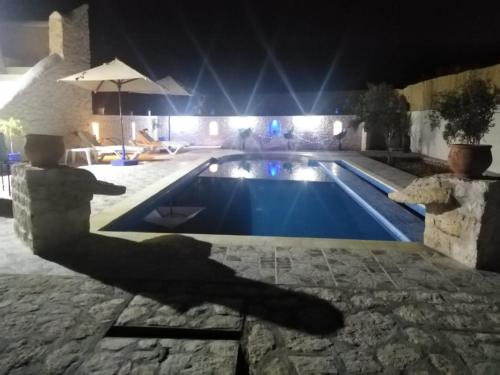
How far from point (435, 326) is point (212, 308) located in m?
1.56

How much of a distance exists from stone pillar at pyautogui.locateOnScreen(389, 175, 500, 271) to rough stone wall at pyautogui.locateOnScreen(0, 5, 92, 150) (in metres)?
10.4

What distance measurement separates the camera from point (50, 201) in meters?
3.76

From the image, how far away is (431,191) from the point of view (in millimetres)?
3836

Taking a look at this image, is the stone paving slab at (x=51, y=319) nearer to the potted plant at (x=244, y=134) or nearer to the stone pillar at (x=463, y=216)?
the stone pillar at (x=463, y=216)

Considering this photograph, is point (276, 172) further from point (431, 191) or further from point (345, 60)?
point (345, 60)

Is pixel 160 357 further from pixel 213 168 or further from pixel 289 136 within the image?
pixel 289 136

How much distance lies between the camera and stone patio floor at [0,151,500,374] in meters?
2.14

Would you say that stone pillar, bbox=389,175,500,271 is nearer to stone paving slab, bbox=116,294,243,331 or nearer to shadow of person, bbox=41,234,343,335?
shadow of person, bbox=41,234,343,335

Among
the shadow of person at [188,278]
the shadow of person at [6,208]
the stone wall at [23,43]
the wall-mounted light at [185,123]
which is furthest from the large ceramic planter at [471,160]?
the stone wall at [23,43]

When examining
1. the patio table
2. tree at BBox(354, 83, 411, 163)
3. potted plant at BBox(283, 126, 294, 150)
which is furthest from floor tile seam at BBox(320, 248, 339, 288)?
potted plant at BBox(283, 126, 294, 150)

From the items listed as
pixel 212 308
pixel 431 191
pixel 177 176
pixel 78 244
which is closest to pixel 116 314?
pixel 212 308

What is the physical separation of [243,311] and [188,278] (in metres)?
0.73

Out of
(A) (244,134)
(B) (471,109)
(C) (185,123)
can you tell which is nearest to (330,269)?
(B) (471,109)

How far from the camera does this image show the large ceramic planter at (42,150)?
377 cm
